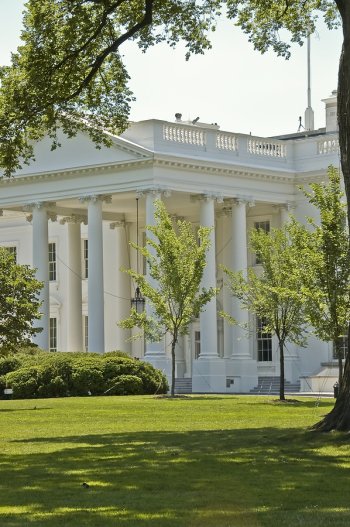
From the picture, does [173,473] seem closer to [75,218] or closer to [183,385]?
[183,385]

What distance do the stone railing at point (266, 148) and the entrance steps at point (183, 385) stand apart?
1034 centimetres

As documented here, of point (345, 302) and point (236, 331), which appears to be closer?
point (345, 302)

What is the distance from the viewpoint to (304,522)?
11852mm

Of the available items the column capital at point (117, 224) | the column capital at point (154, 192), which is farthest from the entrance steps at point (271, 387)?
the column capital at point (117, 224)

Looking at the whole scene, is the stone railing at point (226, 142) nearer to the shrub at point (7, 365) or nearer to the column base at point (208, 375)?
the column base at point (208, 375)

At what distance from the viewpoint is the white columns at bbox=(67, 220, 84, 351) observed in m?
59.7

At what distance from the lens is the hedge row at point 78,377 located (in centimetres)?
4391

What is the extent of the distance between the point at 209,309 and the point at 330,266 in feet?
61.6

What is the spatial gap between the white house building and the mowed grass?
949 inches

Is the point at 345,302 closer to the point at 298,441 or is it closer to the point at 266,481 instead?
the point at 298,441

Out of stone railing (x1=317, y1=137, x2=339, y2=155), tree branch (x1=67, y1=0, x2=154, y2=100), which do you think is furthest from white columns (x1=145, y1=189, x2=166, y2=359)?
tree branch (x1=67, y1=0, x2=154, y2=100)

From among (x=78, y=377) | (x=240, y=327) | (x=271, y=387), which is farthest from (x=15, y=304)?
(x=271, y=387)

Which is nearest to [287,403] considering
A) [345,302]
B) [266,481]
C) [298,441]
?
[345,302]

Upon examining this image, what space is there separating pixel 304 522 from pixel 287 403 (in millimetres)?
25984
